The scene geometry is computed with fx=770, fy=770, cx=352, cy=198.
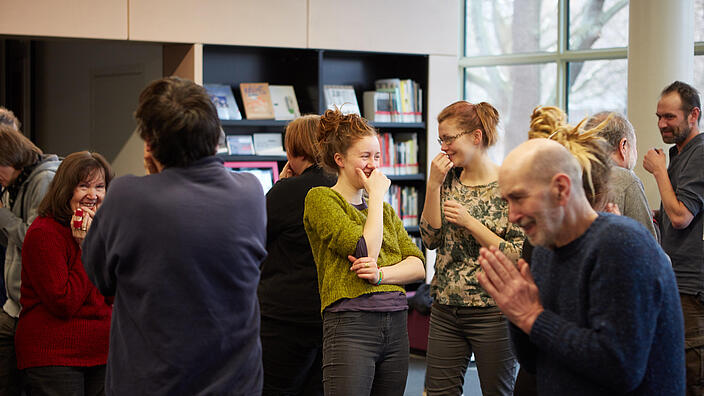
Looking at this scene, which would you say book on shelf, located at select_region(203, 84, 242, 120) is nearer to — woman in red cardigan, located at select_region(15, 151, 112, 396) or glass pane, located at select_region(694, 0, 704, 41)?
woman in red cardigan, located at select_region(15, 151, 112, 396)

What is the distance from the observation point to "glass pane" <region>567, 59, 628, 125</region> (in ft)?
20.3

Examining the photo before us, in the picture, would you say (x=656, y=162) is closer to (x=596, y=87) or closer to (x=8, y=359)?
(x=596, y=87)

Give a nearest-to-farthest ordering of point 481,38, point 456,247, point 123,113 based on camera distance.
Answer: point 456,247 → point 123,113 → point 481,38

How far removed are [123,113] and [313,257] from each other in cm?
337

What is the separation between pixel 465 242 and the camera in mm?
2965

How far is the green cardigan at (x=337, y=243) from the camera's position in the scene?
2660 mm

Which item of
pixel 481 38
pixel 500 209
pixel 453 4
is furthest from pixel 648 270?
pixel 481 38

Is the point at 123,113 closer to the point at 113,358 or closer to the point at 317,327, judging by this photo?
the point at 317,327

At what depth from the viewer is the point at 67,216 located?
2.78m

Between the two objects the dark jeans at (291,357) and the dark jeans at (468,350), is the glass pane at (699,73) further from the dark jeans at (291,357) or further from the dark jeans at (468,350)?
the dark jeans at (291,357)

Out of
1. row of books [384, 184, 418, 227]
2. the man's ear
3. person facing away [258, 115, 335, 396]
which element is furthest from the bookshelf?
the man's ear

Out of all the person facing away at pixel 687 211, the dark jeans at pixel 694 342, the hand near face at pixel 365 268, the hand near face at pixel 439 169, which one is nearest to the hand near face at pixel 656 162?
the person facing away at pixel 687 211

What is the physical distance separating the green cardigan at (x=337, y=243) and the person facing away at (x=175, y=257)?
0.72m

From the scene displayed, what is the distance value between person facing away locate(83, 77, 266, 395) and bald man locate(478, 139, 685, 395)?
25.4 inches
